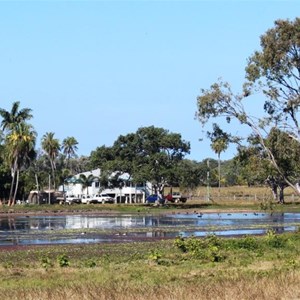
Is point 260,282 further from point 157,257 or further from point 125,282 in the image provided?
point 157,257

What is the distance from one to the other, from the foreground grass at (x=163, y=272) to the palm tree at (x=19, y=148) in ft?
233

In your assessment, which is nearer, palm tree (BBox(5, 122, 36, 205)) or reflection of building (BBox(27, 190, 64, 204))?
palm tree (BBox(5, 122, 36, 205))

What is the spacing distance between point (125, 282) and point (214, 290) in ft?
14.5

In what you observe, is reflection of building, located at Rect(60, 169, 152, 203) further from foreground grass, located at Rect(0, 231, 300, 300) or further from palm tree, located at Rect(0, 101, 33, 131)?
foreground grass, located at Rect(0, 231, 300, 300)

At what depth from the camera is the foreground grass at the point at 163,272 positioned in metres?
14.1

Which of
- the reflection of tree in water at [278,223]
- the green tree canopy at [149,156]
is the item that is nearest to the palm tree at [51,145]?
the green tree canopy at [149,156]

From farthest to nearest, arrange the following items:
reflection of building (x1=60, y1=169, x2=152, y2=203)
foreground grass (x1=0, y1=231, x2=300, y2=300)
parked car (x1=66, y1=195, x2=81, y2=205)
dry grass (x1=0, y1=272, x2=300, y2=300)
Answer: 1. reflection of building (x1=60, y1=169, x2=152, y2=203)
2. parked car (x1=66, y1=195, x2=81, y2=205)
3. foreground grass (x1=0, y1=231, x2=300, y2=300)
4. dry grass (x1=0, y1=272, x2=300, y2=300)

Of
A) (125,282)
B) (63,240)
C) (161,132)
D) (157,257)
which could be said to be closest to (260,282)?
(125,282)

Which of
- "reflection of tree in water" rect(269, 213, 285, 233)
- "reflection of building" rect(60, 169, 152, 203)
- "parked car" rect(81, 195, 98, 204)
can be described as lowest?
"reflection of tree in water" rect(269, 213, 285, 233)

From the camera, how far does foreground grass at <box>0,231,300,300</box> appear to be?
14.1 metres

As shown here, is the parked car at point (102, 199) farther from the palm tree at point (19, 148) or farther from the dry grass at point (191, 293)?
the dry grass at point (191, 293)

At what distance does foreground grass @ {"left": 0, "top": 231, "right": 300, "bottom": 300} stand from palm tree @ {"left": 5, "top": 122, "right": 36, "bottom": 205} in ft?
233

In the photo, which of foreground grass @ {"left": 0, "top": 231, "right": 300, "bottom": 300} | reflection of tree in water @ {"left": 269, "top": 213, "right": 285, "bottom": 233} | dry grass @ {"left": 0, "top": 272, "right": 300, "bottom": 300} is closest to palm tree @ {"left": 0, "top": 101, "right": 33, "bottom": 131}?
reflection of tree in water @ {"left": 269, "top": 213, "right": 285, "bottom": 233}

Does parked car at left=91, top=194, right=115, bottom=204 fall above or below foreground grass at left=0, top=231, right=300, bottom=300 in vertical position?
above
